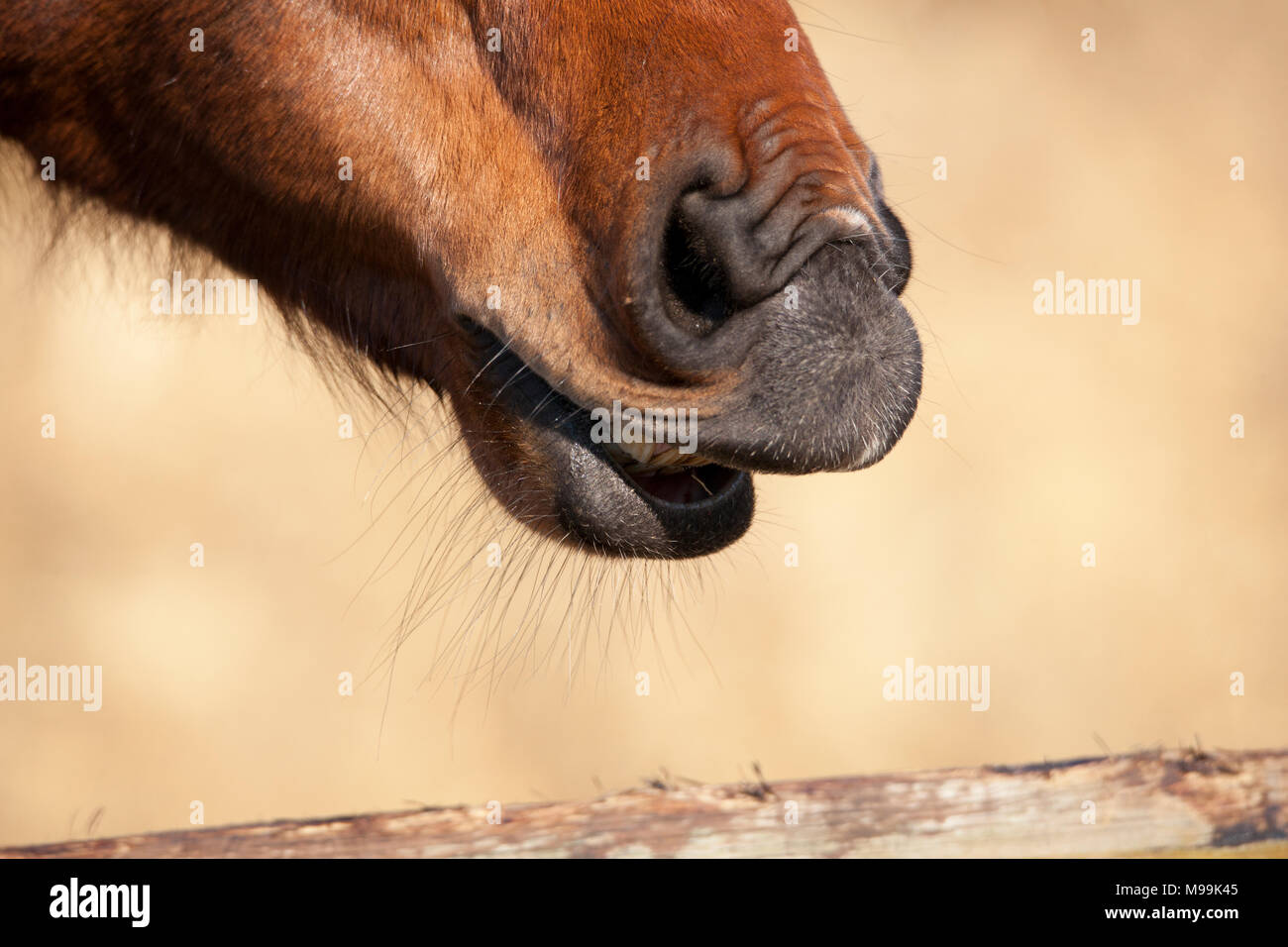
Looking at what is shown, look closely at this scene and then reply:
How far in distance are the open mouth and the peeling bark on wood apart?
66 centimetres

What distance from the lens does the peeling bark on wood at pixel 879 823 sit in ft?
6.56

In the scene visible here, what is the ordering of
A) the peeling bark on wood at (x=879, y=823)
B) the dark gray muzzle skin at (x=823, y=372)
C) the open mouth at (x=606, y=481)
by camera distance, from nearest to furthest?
the dark gray muzzle skin at (x=823, y=372) → the open mouth at (x=606, y=481) → the peeling bark on wood at (x=879, y=823)

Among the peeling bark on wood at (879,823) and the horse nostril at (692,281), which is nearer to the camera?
the horse nostril at (692,281)

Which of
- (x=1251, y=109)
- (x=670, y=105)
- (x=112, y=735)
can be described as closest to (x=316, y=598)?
(x=112, y=735)

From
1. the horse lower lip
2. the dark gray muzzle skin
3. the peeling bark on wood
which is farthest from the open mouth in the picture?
the peeling bark on wood

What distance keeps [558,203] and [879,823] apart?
1177 mm

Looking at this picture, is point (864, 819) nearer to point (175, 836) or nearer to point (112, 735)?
point (175, 836)

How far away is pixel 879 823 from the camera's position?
2045 millimetres

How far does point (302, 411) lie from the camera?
5.98 metres

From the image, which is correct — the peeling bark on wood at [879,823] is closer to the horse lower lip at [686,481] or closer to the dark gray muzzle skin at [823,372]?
the horse lower lip at [686,481]

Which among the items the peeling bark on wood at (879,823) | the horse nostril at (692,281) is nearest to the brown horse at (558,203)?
the horse nostril at (692,281)

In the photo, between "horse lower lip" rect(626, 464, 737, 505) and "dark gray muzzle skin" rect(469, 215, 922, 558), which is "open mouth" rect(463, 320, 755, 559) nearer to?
"horse lower lip" rect(626, 464, 737, 505)

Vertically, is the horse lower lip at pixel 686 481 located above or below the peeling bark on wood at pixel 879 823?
above

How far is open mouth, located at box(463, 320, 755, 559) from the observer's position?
156 cm
